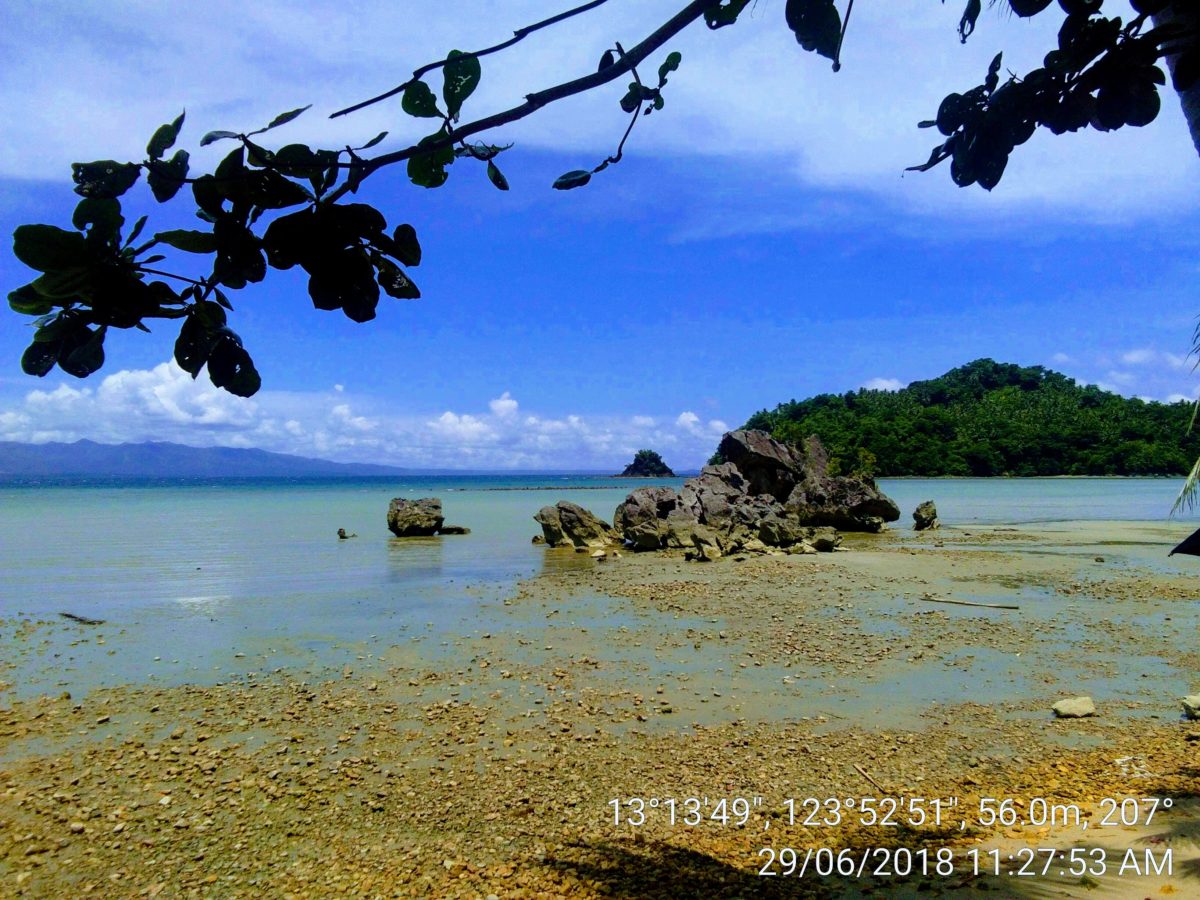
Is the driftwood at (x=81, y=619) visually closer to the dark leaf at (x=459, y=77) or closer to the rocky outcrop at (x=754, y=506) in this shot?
the dark leaf at (x=459, y=77)

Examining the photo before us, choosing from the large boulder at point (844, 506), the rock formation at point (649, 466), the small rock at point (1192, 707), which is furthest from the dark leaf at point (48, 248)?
the rock formation at point (649, 466)

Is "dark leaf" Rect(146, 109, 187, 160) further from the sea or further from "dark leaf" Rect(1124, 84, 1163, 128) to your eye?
the sea

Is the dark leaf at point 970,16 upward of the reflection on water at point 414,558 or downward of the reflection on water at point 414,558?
upward

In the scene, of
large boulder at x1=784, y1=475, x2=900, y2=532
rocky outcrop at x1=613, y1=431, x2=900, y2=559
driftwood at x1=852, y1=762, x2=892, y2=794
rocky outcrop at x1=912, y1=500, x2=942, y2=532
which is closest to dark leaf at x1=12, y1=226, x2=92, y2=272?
driftwood at x1=852, y1=762, x2=892, y2=794

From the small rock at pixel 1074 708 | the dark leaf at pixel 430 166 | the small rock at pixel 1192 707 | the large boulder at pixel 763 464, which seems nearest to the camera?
the dark leaf at pixel 430 166

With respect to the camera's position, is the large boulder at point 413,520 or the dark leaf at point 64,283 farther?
the large boulder at point 413,520

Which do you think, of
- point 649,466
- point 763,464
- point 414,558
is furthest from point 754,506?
point 649,466

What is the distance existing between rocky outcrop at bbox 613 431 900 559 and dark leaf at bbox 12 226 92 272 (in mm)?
17631

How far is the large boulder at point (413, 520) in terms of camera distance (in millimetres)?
26156

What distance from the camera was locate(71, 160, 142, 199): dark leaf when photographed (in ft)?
5.64

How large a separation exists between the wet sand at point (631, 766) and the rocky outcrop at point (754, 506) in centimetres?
1012

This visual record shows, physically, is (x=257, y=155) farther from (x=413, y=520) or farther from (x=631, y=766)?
(x=413, y=520)

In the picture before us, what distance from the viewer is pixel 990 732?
6.12 metres

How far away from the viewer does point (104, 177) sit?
5.73ft
